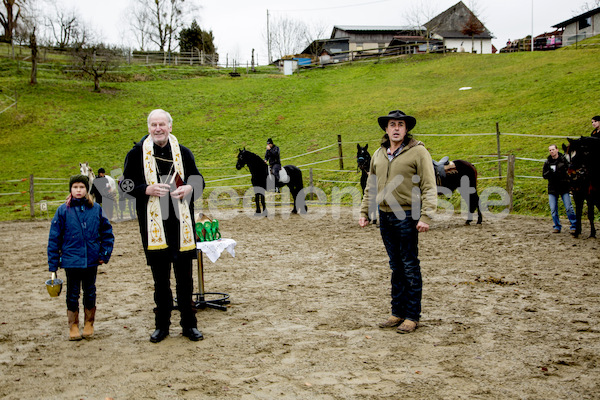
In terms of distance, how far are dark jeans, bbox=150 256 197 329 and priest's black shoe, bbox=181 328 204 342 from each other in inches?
1.6

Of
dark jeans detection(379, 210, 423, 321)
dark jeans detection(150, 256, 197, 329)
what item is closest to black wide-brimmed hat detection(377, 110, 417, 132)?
dark jeans detection(379, 210, 423, 321)

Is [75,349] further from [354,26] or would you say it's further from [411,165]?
[354,26]

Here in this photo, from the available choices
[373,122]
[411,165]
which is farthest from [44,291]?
[373,122]

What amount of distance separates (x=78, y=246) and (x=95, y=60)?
122ft

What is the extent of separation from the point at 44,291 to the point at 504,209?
11037 mm

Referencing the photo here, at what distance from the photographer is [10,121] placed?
28.8 m

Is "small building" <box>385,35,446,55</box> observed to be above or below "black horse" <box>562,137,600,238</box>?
above

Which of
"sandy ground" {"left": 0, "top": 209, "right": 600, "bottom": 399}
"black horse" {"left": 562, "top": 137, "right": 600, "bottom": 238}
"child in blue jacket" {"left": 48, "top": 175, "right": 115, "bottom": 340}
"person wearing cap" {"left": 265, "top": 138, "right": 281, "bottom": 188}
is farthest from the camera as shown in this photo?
"person wearing cap" {"left": 265, "top": 138, "right": 281, "bottom": 188}

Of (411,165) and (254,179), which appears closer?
(411,165)

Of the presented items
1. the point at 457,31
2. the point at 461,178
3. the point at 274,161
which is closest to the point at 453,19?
the point at 457,31

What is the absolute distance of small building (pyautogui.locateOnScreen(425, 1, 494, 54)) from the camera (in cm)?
5575

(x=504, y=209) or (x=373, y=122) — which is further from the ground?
(x=373, y=122)

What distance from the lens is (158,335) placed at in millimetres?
4766

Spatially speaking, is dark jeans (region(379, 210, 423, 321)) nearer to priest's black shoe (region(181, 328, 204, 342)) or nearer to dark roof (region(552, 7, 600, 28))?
priest's black shoe (region(181, 328, 204, 342))
